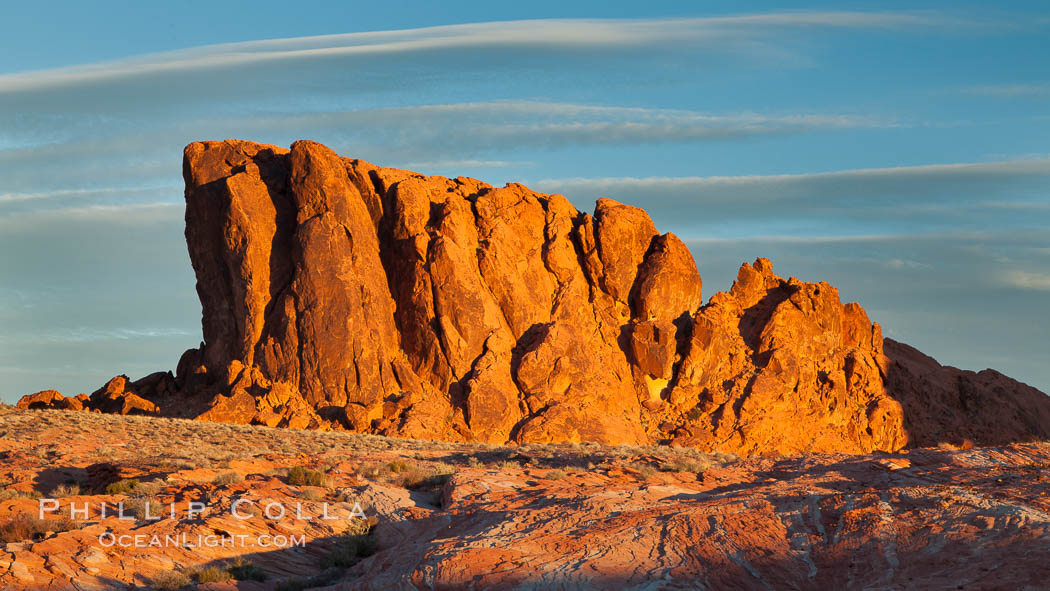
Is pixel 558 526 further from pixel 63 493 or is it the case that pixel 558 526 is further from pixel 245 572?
pixel 63 493

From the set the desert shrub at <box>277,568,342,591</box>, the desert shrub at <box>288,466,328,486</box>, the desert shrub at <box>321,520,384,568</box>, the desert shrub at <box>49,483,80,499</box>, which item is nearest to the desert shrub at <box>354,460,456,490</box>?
the desert shrub at <box>288,466,328,486</box>

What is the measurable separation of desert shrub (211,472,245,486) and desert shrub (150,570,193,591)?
6517 millimetres

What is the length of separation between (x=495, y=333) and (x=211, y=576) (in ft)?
120

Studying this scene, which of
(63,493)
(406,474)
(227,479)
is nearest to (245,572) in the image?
(227,479)

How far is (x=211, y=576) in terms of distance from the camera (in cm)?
1616

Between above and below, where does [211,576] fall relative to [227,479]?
below

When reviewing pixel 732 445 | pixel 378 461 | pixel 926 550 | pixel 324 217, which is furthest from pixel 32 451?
pixel 732 445

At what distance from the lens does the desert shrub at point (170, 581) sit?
51.5ft

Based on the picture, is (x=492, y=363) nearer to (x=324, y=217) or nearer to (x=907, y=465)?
(x=324, y=217)

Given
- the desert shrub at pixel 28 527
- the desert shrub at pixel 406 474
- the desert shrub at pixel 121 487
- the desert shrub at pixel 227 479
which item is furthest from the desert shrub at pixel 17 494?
the desert shrub at pixel 406 474

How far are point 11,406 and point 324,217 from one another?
18434 mm

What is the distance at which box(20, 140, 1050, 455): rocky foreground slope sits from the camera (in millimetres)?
49781

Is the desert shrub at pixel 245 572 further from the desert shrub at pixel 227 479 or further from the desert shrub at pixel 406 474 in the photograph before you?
the desert shrub at pixel 406 474

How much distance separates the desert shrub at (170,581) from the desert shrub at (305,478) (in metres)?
6.40
